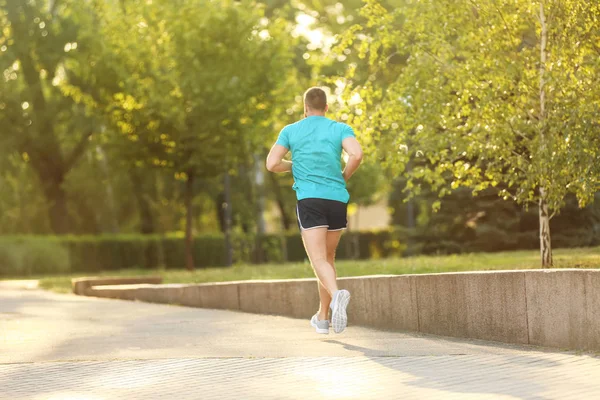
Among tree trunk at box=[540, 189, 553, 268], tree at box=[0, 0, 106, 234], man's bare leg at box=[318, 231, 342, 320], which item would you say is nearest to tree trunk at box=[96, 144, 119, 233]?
tree at box=[0, 0, 106, 234]

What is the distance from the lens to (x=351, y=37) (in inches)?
538

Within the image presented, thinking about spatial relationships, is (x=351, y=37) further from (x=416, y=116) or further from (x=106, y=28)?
(x=106, y=28)

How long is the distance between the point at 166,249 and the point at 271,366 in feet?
119

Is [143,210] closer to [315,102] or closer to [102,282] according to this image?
[102,282]

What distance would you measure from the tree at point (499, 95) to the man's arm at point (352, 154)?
230 centimetres

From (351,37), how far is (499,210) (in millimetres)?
13965

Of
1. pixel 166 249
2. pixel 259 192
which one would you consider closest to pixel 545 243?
pixel 166 249

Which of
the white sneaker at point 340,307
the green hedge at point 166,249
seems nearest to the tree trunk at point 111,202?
the green hedge at point 166,249

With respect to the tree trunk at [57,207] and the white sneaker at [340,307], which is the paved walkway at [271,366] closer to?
the white sneaker at [340,307]

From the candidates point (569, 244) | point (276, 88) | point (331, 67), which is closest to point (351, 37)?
point (569, 244)

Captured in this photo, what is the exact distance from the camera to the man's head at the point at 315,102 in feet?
30.9

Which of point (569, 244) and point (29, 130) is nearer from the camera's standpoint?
point (569, 244)

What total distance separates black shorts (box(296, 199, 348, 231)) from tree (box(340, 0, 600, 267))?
2381mm

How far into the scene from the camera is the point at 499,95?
39.3 ft
